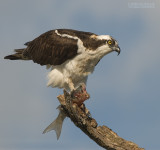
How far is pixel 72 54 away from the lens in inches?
448

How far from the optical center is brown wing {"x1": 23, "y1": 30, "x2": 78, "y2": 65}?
452 inches

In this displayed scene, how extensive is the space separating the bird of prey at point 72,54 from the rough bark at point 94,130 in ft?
4.24

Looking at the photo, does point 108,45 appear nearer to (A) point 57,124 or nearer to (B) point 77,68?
(B) point 77,68

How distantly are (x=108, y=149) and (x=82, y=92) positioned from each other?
2.01 meters

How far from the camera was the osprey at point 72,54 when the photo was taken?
1141cm

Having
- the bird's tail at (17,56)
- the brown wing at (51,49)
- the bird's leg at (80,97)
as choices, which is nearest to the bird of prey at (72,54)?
the brown wing at (51,49)

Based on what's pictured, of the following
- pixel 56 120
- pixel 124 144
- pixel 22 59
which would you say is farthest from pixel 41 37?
pixel 124 144

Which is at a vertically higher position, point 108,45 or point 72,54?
point 108,45

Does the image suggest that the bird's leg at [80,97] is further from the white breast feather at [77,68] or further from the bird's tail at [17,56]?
the bird's tail at [17,56]

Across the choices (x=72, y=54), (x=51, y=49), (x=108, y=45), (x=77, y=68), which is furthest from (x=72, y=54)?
(x=108, y=45)

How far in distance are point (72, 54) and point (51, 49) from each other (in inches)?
40.2

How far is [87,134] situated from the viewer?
10.5m

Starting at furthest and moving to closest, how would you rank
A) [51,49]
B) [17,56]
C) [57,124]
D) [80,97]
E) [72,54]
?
1. [17,56]
2. [51,49]
3. [57,124]
4. [72,54]
5. [80,97]

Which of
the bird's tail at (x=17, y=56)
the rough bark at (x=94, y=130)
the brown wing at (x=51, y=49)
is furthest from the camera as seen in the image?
the bird's tail at (x=17, y=56)
